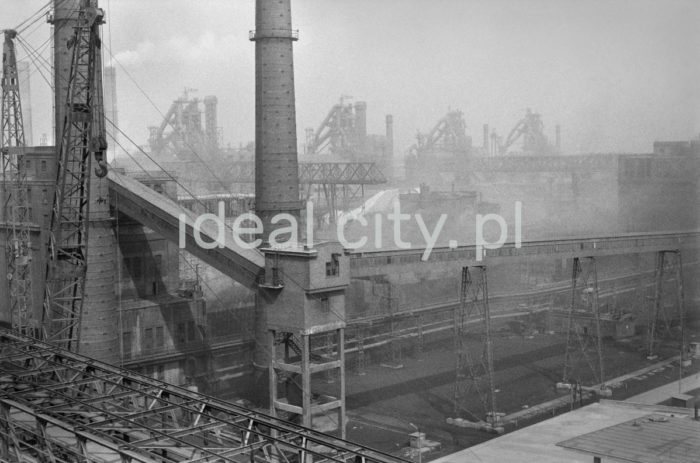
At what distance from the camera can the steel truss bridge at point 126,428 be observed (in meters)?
9.35

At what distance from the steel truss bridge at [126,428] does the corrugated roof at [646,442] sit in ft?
24.3

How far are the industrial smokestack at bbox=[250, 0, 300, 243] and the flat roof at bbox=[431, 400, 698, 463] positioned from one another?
10698 millimetres

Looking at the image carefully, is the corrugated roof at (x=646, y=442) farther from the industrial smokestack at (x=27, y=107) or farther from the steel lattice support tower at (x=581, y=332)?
the industrial smokestack at (x=27, y=107)

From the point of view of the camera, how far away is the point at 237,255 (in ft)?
78.9

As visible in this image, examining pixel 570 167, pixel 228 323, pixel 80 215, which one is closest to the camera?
pixel 80 215

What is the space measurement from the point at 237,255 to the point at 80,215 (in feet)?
14.6

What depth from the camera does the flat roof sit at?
63.1 ft

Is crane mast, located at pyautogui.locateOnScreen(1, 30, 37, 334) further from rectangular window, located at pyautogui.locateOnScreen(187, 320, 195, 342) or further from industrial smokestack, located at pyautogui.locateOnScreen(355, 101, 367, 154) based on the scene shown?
industrial smokestack, located at pyautogui.locateOnScreen(355, 101, 367, 154)

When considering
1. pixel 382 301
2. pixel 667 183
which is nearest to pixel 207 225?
pixel 382 301

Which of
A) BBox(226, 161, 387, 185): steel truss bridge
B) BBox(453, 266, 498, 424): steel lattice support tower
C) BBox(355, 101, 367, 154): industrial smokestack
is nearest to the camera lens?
BBox(453, 266, 498, 424): steel lattice support tower

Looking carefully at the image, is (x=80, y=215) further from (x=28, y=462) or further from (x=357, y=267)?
(x=28, y=462)

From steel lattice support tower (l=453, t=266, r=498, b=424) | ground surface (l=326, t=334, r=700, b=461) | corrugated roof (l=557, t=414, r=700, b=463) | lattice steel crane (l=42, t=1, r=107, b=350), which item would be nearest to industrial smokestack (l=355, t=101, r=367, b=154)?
ground surface (l=326, t=334, r=700, b=461)

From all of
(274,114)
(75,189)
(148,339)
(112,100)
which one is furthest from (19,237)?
(112,100)

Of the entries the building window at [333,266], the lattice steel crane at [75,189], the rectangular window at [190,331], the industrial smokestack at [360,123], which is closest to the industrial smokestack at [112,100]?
the industrial smokestack at [360,123]
